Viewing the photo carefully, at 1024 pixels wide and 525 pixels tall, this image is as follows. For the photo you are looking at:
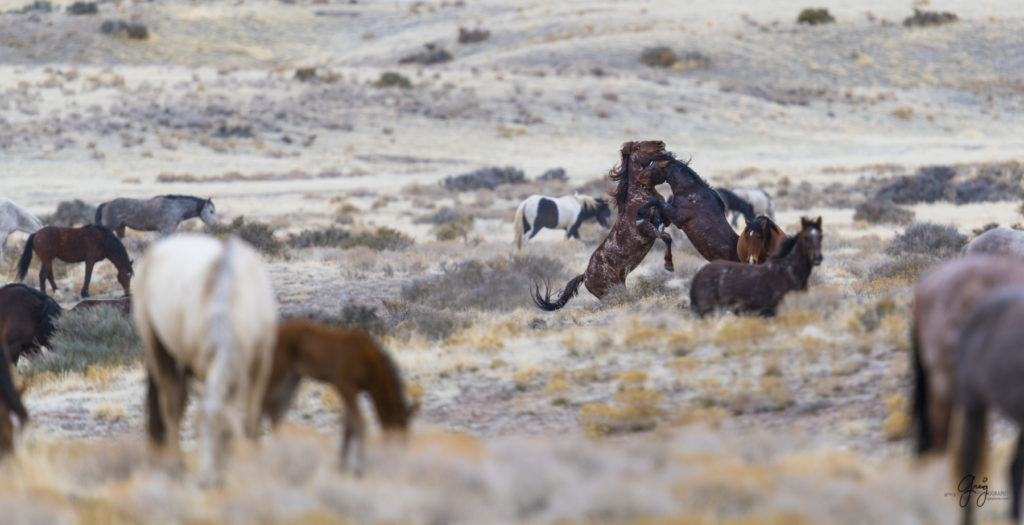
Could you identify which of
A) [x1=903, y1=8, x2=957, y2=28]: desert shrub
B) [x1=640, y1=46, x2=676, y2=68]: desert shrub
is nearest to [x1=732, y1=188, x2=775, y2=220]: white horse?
[x1=640, y1=46, x2=676, y2=68]: desert shrub

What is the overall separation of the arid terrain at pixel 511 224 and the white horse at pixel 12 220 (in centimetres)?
79

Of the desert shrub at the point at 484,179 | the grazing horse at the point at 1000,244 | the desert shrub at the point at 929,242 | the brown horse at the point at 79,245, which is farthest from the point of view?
the desert shrub at the point at 484,179

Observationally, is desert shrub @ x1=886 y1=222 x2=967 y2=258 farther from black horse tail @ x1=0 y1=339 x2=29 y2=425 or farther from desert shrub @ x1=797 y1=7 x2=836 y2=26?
desert shrub @ x1=797 y1=7 x2=836 y2=26

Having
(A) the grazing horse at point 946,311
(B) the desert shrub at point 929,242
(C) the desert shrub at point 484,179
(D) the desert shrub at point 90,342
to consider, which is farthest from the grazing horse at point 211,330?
(C) the desert shrub at point 484,179

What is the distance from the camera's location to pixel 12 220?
66.8 ft

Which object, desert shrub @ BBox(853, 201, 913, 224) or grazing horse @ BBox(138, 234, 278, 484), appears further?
desert shrub @ BBox(853, 201, 913, 224)

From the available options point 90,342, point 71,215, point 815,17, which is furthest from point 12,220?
point 815,17

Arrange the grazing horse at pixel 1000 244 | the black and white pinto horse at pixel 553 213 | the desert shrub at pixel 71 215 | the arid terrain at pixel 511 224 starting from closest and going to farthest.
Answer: the arid terrain at pixel 511 224 → the grazing horse at pixel 1000 244 → the black and white pinto horse at pixel 553 213 → the desert shrub at pixel 71 215

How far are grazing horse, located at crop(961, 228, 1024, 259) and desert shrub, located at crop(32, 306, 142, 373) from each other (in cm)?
948

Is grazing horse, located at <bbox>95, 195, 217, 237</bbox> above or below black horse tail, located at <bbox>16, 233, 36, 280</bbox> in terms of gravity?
below

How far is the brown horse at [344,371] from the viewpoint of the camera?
534 cm

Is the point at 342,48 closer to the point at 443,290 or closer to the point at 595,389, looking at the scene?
the point at 443,290

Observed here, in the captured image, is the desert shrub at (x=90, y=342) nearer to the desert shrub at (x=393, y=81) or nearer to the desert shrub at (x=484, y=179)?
the desert shrub at (x=484, y=179)

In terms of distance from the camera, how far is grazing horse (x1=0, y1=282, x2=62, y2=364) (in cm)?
1179
